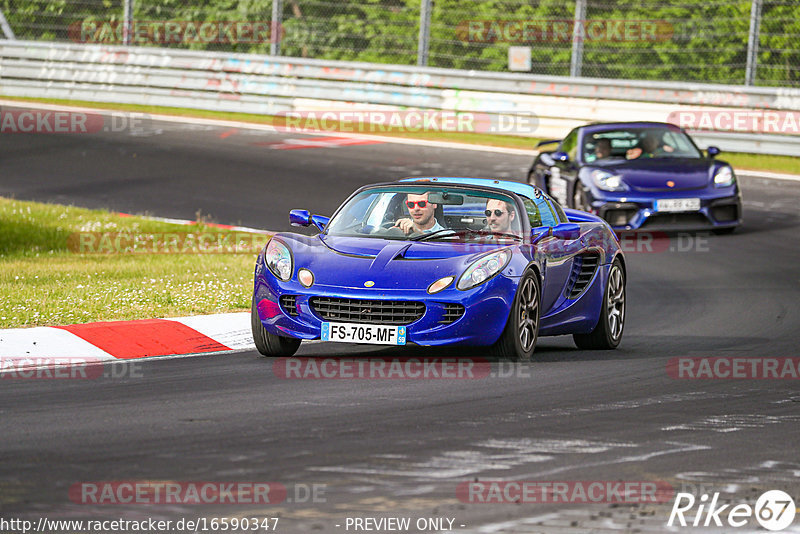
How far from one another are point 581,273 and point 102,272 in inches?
190

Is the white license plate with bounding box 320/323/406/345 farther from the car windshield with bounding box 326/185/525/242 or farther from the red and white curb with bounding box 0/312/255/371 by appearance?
the red and white curb with bounding box 0/312/255/371

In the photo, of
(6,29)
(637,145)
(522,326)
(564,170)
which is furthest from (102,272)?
(6,29)

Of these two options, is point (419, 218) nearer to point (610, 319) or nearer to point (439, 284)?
point (439, 284)

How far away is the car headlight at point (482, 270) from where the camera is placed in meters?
8.87

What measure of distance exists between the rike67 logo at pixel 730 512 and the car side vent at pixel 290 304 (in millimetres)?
3666

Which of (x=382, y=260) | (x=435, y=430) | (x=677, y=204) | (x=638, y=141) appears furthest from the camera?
(x=638, y=141)

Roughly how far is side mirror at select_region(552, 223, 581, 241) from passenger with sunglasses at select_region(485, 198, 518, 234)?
329 mm

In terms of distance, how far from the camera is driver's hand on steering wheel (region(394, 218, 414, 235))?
31.9ft

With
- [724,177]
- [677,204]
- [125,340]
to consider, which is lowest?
[125,340]

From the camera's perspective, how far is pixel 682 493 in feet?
19.1

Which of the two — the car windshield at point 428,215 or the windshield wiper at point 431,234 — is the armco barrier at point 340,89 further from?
the windshield wiper at point 431,234

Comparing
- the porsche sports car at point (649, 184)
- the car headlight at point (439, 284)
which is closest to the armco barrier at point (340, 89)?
the porsche sports car at point (649, 184)

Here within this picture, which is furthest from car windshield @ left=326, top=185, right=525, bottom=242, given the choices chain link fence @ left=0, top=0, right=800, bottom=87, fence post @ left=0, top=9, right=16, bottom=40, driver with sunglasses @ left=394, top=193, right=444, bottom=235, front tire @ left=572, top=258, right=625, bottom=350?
fence post @ left=0, top=9, right=16, bottom=40

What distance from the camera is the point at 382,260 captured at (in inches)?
356
